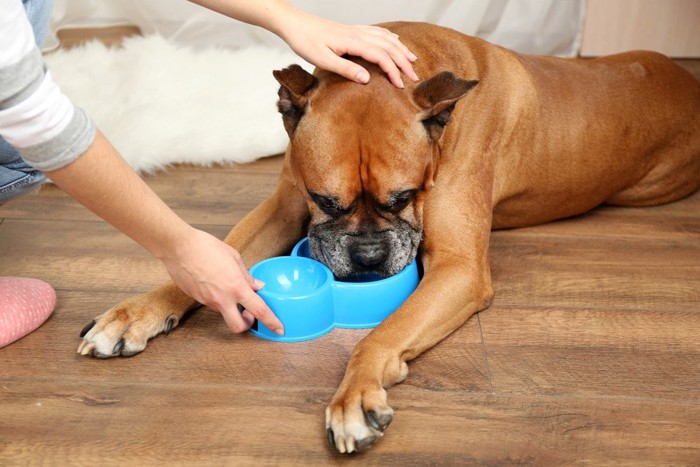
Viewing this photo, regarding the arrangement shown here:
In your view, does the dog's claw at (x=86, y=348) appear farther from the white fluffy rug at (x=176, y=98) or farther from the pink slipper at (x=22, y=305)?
the white fluffy rug at (x=176, y=98)

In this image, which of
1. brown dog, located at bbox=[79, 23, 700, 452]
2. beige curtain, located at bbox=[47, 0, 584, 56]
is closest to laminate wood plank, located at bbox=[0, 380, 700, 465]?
brown dog, located at bbox=[79, 23, 700, 452]

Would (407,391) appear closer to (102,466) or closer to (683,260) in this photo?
(102,466)

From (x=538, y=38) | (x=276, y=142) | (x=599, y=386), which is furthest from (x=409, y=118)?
(x=538, y=38)

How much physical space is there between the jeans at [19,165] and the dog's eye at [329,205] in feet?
2.75

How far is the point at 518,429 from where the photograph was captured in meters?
1.91

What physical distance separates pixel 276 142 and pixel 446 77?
144 centimetres

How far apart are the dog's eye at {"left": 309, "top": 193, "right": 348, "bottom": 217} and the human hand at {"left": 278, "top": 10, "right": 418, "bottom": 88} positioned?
32 cm

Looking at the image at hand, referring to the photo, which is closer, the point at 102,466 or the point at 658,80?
the point at 102,466

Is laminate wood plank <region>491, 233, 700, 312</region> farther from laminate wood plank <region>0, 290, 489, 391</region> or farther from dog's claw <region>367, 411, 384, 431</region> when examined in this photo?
dog's claw <region>367, 411, 384, 431</region>

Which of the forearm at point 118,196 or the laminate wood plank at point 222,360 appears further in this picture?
the laminate wood plank at point 222,360

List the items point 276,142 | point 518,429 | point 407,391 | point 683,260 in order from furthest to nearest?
point 276,142 < point 683,260 < point 407,391 < point 518,429

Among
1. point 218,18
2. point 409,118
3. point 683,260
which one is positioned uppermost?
point 409,118

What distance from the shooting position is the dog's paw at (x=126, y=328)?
2.14 metres

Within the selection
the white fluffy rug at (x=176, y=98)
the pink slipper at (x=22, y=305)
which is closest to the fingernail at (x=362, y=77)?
the pink slipper at (x=22, y=305)
